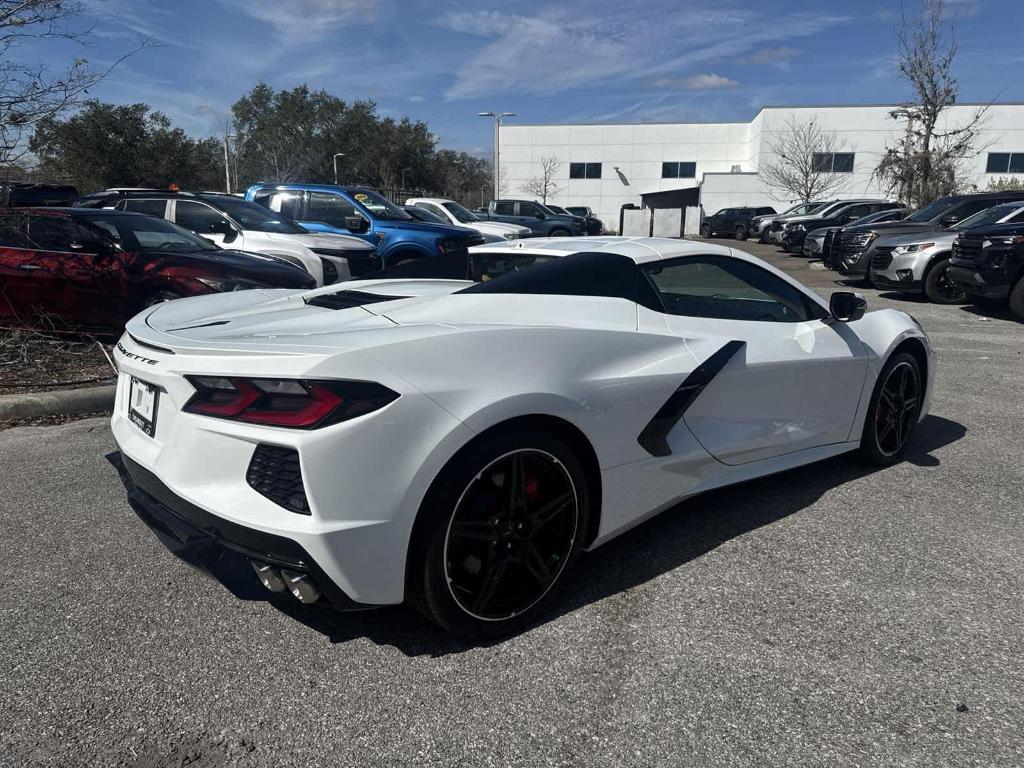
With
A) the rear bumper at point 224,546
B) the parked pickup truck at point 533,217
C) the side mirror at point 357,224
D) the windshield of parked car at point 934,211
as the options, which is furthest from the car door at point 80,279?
the parked pickup truck at point 533,217

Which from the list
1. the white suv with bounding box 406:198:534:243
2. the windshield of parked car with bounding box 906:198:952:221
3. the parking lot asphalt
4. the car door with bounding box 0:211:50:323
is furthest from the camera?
the white suv with bounding box 406:198:534:243

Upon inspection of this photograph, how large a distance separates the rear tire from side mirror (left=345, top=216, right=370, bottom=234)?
945 cm

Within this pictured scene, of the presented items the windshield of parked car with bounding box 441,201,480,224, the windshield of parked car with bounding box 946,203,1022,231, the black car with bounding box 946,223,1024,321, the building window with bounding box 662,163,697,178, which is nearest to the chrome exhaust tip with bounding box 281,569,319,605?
the black car with bounding box 946,223,1024,321

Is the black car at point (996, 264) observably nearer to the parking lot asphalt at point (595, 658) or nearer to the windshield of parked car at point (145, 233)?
the parking lot asphalt at point (595, 658)

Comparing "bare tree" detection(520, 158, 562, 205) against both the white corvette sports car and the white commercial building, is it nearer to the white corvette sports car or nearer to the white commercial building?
the white commercial building

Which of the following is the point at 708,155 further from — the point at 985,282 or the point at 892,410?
the point at 892,410

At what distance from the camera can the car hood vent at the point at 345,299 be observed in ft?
10.3

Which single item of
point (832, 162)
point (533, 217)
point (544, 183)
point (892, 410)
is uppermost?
point (832, 162)

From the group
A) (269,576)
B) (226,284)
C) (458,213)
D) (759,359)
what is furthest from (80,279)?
(458,213)

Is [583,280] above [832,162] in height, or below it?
below

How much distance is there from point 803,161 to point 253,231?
146 feet

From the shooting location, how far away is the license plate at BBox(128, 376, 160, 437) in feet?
8.32

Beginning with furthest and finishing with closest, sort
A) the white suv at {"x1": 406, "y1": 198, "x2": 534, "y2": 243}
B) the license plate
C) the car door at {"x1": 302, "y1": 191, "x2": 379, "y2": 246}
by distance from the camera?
the white suv at {"x1": 406, "y1": 198, "x2": 534, "y2": 243}
the car door at {"x1": 302, "y1": 191, "x2": 379, "y2": 246}
the license plate

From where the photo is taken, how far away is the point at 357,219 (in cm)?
1178
